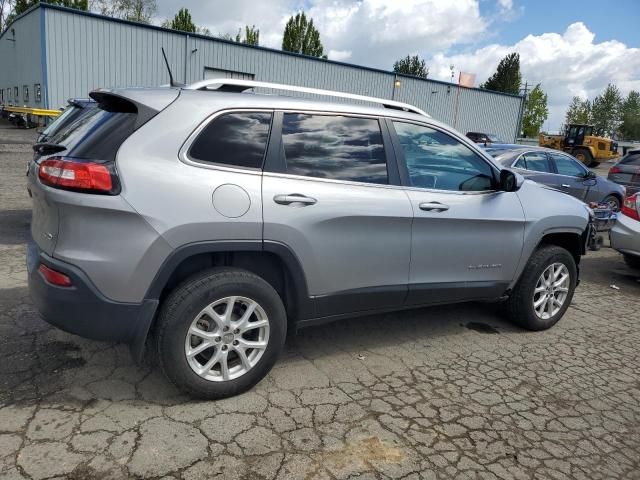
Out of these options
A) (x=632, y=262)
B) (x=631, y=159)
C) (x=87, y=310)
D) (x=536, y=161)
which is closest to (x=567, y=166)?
(x=536, y=161)

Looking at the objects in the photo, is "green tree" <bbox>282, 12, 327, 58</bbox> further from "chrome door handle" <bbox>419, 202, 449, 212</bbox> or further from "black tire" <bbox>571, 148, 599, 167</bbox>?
"chrome door handle" <bbox>419, 202, 449, 212</bbox>

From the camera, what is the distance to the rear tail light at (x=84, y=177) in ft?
8.25

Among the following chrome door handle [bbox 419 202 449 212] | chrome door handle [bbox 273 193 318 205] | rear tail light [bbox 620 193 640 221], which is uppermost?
chrome door handle [bbox 273 193 318 205]

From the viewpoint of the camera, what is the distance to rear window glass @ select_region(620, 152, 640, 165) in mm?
10203

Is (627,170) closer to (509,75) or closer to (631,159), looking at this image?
(631,159)

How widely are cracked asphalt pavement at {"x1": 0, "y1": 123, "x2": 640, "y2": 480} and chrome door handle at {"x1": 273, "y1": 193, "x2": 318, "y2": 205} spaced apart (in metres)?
1.22

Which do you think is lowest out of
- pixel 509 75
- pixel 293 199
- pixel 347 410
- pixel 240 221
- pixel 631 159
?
pixel 347 410

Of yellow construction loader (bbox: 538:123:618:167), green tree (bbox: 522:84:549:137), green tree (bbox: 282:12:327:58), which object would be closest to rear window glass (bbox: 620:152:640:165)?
yellow construction loader (bbox: 538:123:618:167)

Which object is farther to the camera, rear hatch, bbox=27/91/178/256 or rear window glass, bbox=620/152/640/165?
rear window glass, bbox=620/152/640/165

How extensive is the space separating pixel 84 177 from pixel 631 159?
11.3 metres

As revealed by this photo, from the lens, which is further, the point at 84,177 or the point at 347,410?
the point at 347,410

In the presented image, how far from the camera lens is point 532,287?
427 cm

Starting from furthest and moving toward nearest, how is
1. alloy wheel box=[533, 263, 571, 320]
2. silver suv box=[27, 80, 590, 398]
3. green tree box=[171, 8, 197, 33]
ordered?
1. green tree box=[171, 8, 197, 33]
2. alloy wheel box=[533, 263, 571, 320]
3. silver suv box=[27, 80, 590, 398]

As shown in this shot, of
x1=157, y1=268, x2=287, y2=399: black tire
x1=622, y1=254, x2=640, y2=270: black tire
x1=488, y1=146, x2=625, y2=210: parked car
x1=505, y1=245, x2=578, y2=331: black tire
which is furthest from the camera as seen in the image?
x1=488, y1=146, x2=625, y2=210: parked car
